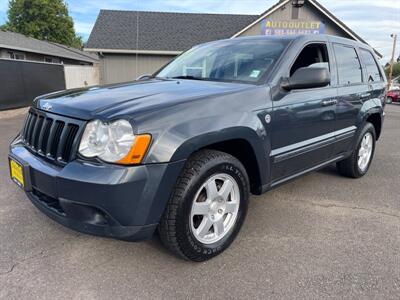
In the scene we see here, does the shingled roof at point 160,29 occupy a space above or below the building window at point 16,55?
above

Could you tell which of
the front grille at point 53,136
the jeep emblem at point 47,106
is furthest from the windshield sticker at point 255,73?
the jeep emblem at point 47,106

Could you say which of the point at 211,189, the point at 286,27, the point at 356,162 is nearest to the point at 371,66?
the point at 356,162

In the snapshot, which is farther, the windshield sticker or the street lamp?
the street lamp

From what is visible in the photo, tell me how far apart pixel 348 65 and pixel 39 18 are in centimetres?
4943

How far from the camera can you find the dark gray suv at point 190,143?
7.16 ft

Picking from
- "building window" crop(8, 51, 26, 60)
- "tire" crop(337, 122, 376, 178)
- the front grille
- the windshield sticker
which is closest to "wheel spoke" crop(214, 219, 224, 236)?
the front grille

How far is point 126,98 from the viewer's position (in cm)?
253

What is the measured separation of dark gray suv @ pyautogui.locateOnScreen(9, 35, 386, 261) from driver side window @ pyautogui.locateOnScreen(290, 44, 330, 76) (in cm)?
2

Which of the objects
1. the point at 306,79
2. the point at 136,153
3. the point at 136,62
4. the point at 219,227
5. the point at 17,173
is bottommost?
the point at 219,227

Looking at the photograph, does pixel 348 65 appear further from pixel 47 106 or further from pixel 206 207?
pixel 47 106

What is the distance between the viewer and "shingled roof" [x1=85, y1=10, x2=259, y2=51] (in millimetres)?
19203

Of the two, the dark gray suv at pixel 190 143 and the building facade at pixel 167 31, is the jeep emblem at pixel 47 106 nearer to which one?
the dark gray suv at pixel 190 143

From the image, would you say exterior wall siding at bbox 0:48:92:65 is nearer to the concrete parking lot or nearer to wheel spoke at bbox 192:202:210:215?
the concrete parking lot

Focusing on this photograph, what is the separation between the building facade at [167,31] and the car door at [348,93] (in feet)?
51.0
